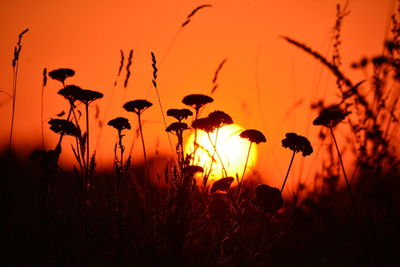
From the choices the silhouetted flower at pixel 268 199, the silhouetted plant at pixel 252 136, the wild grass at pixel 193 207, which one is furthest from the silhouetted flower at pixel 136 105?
the silhouetted flower at pixel 268 199

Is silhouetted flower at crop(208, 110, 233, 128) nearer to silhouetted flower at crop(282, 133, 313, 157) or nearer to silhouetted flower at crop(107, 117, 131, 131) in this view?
silhouetted flower at crop(282, 133, 313, 157)

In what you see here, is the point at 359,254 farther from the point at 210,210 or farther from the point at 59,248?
the point at 59,248

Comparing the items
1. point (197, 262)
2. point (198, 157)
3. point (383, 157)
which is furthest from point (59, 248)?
point (383, 157)

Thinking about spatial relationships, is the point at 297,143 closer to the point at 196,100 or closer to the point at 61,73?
the point at 196,100

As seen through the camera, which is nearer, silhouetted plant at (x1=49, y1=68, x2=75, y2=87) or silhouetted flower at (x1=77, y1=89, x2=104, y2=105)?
silhouetted flower at (x1=77, y1=89, x2=104, y2=105)

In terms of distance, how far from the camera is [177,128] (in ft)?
11.3

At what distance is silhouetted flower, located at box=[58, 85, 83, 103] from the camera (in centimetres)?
338

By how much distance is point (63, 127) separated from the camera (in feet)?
10.3

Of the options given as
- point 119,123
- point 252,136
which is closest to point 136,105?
point 119,123

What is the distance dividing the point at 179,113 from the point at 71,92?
3.46 ft

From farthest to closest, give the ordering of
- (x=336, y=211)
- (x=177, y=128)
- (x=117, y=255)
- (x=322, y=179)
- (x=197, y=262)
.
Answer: (x=336, y=211)
(x=322, y=179)
(x=177, y=128)
(x=197, y=262)
(x=117, y=255)

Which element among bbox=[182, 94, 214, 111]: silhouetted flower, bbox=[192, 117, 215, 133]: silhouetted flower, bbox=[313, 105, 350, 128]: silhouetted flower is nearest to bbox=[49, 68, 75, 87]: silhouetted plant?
bbox=[182, 94, 214, 111]: silhouetted flower

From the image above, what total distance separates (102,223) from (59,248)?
1.12 feet

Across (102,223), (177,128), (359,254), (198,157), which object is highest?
(177,128)
